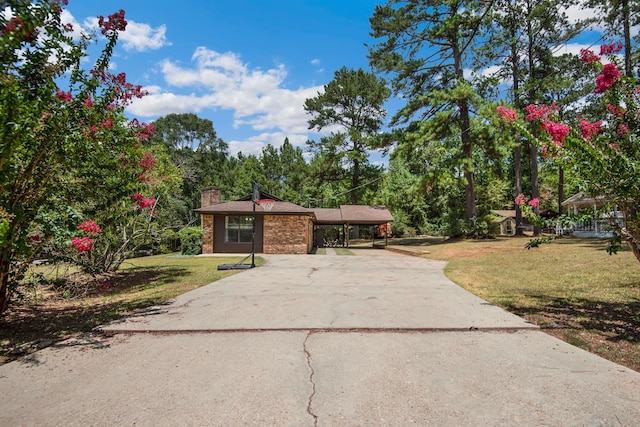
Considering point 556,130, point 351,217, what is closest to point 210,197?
point 351,217

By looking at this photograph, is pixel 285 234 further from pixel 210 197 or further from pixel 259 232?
pixel 210 197

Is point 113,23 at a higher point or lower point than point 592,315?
higher

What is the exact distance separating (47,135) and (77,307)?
3.85 m

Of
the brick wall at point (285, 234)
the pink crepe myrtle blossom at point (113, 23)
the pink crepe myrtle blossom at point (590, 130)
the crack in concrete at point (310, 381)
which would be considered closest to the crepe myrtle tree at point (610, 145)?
the pink crepe myrtle blossom at point (590, 130)

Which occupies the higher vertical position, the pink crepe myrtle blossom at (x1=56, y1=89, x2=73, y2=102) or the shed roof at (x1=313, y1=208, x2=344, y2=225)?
the pink crepe myrtle blossom at (x1=56, y1=89, x2=73, y2=102)

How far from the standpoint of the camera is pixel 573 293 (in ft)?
25.0

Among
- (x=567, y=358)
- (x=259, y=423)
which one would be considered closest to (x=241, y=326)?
(x=259, y=423)

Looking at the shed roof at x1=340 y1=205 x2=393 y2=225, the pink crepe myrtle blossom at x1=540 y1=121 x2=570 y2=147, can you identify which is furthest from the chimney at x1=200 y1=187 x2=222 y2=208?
the pink crepe myrtle blossom at x1=540 y1=121 x2=570 y2=147

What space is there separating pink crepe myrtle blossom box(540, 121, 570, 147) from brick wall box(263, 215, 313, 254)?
17.2 m

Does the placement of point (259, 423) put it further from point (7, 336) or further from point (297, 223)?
point (297, 223)

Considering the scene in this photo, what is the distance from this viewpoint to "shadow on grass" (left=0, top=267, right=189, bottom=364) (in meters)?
4.63

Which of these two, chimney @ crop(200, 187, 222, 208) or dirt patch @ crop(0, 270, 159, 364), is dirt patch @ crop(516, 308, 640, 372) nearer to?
dirt patch @ crop(0, 270, 159, 364)

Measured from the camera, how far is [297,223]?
22031 millimetres

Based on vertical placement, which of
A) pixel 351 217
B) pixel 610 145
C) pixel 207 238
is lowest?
pixel 207 238
